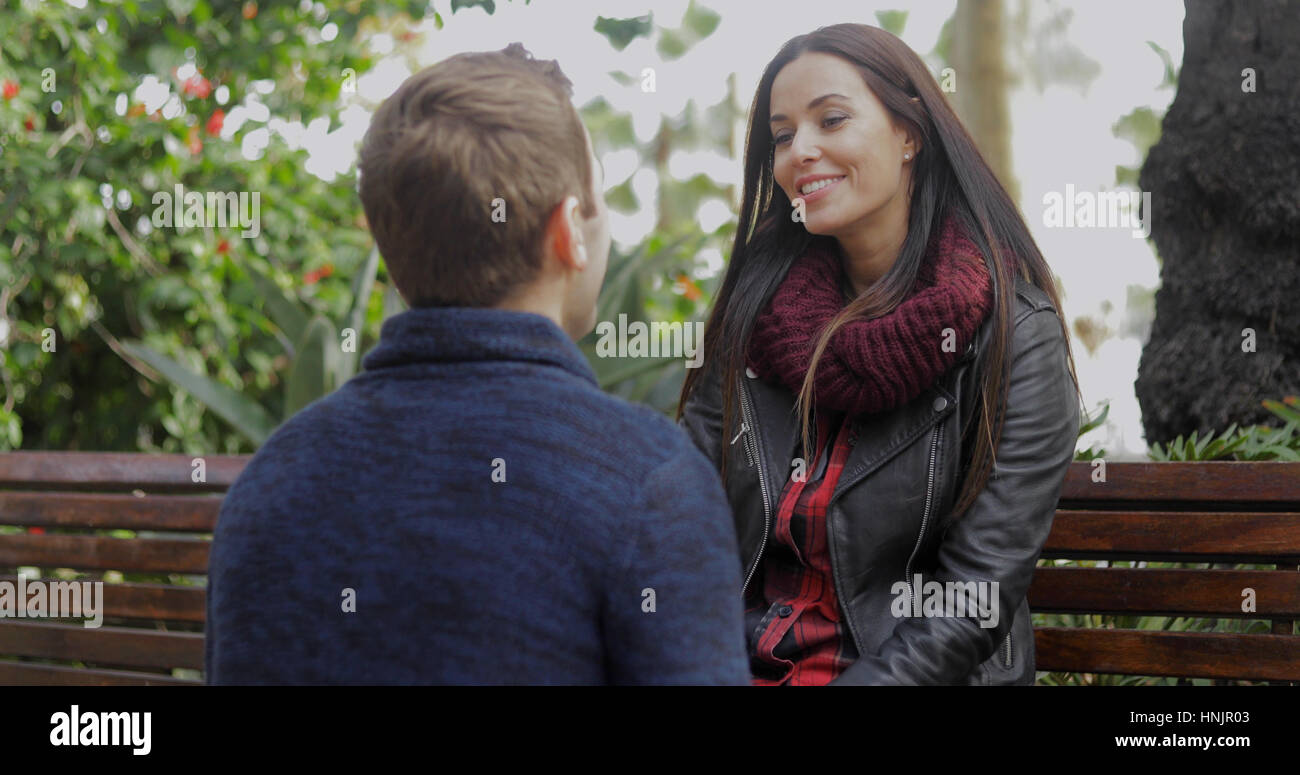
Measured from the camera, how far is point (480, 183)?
1.21 meters

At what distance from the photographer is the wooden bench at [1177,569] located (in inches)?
90.0

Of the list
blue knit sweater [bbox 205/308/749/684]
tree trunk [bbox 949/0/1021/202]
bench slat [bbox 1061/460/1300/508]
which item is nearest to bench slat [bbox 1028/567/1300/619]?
bench slat [bbox 1061/460/1300/508]

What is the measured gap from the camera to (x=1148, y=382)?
346 centimetres

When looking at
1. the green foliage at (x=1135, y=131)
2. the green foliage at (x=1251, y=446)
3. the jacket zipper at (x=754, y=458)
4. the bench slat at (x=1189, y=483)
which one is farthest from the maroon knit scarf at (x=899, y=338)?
the green foliage at (x=1135, y=131)

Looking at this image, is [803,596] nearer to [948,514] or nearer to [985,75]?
[948,514]

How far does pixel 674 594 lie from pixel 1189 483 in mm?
1563

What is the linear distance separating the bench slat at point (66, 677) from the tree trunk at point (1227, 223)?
8.95ft

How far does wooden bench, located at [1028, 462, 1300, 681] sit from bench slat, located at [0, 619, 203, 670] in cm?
196

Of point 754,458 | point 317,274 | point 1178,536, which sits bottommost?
point 1178,536

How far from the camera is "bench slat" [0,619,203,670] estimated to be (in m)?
2.96

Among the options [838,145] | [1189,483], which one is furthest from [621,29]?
[1189,483]

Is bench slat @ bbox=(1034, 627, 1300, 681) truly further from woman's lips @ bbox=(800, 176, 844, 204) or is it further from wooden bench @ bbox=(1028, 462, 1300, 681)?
woman's lips @ bbox=(800, 176, 844, 204)
